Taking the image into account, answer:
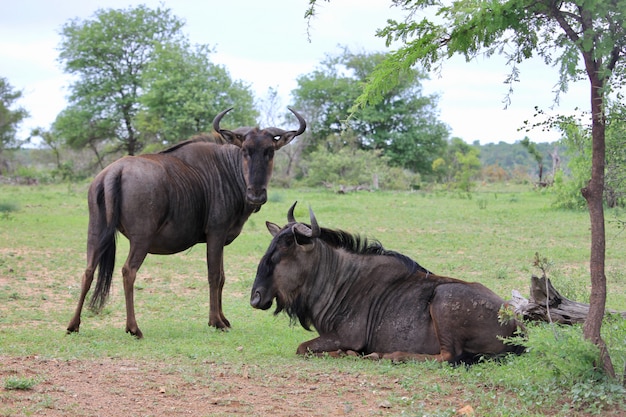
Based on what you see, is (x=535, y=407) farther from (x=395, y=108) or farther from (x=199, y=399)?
(x=395, y=108)

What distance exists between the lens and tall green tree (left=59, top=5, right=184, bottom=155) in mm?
47125

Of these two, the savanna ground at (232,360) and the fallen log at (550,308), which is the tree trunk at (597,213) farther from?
the fallen log at (550,308)

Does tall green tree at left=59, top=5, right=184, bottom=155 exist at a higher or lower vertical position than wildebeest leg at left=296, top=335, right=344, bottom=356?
higher

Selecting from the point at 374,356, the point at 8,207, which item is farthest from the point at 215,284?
the point at 8,207

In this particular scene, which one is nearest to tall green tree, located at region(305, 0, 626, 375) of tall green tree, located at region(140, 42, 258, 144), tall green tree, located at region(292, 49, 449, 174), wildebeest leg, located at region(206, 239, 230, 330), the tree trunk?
the tree trunk

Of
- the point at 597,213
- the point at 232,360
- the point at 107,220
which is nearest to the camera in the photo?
the point at 597,213

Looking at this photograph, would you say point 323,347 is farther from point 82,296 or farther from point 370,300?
point 82,296

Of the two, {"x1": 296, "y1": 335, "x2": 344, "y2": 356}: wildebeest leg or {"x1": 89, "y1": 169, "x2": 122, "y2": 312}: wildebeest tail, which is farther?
{"x1": 89, "y1": 169, "x2": 122, "y2": 312}: wildebeest tail

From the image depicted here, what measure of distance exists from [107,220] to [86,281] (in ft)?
2.33

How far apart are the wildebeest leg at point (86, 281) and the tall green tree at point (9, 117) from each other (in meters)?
50.3

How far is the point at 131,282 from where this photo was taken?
8.35 metres

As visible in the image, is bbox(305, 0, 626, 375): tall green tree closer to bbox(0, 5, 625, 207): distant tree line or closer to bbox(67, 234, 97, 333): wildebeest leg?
bbox(67, 234, 97, 333): wildebeest leg

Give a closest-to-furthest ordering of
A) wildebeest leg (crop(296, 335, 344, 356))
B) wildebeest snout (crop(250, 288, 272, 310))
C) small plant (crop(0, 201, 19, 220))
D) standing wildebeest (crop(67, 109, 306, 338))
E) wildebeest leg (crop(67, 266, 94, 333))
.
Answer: wildebeest leg (crop(296, 335, 344, 356)) < wildebeest snout (crop(250, 288, 272, 310)) < wildebeest leg (crop(67, 266, 94, 333)) < standing wildebeest (crop(67, 109, 306, 338)) < small plant (crop(0, 201, 19, 220))

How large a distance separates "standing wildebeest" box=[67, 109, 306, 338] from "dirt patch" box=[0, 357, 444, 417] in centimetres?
179
